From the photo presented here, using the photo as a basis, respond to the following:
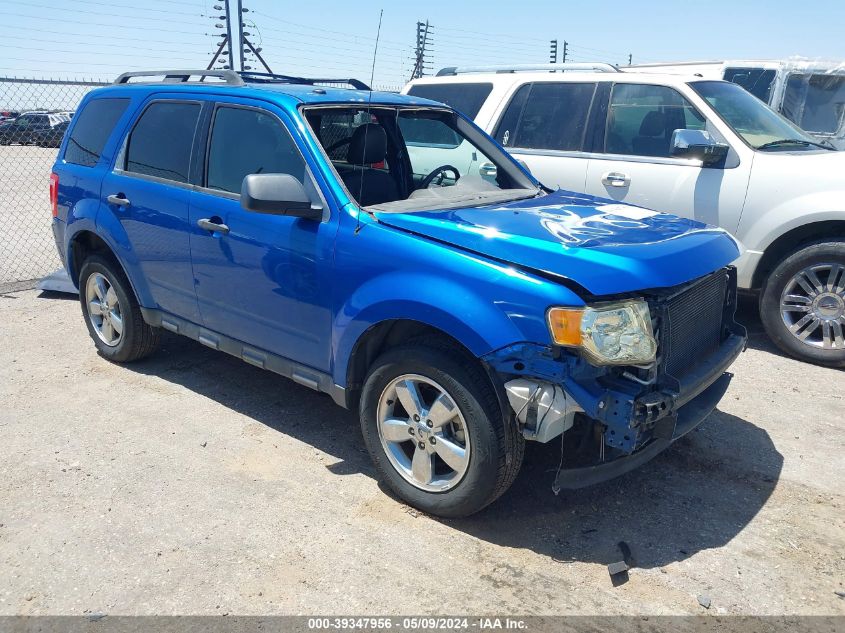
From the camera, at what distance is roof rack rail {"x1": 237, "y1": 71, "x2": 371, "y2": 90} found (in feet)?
15.8

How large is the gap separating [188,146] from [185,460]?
1896mm

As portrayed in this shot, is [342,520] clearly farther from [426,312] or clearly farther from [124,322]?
[124,322]

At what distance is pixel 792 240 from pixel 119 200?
5010 millimetres

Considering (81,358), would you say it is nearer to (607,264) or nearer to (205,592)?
(205,592)

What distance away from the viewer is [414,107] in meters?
4.55

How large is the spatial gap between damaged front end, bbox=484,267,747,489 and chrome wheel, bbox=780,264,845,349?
248 centimetres

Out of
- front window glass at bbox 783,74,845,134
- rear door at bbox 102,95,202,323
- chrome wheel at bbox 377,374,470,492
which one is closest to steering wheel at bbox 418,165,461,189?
rear door at bbox 102,95,202,323

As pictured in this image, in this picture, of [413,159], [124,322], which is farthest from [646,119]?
[124,322]

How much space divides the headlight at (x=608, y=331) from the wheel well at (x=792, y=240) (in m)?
3.25

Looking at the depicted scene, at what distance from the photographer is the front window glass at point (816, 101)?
9.42m

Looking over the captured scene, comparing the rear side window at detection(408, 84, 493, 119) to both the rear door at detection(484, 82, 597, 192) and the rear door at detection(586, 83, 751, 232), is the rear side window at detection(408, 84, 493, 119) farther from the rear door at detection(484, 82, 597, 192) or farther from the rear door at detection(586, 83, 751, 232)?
the rear door at detection(586, 83, 751, 232)

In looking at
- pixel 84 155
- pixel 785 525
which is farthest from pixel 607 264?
pixel 84 155

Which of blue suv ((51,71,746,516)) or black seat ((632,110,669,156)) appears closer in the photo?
blue suv ((51,71,746,516))

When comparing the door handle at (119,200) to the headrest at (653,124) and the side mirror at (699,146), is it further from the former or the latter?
the headrest at (653,124)
